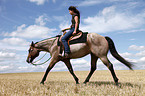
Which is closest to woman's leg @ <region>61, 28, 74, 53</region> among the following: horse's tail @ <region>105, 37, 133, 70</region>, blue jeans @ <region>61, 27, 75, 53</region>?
blue jeans @ <region>61, 27, 75, 53</region>

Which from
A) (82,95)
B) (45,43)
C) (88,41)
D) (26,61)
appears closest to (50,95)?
(82,95)

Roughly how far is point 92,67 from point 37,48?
2.93m

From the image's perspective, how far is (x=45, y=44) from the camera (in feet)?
22.9

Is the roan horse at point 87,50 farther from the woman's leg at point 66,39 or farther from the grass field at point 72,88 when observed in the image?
the grass field at point 72,88

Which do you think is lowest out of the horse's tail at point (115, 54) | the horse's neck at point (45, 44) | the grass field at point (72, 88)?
the grass field at point (72, 88)

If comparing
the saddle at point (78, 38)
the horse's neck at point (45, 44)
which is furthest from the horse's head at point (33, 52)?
the saddle at point (78, 38)

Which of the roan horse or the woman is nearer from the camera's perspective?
the roan horse

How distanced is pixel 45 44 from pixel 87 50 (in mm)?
2211

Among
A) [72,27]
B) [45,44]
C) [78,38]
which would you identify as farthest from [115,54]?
[45,44]

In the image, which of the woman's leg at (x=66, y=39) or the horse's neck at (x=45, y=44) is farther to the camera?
the horse's neck at (x=45, y=44)

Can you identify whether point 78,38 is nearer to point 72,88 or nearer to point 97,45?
point 97,45

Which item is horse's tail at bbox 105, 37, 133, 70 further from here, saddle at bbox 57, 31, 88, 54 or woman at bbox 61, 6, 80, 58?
woman at bbox 61, 6, 80, 58

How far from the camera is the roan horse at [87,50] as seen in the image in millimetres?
5898

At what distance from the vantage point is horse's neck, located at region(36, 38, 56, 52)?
6.86 metres
